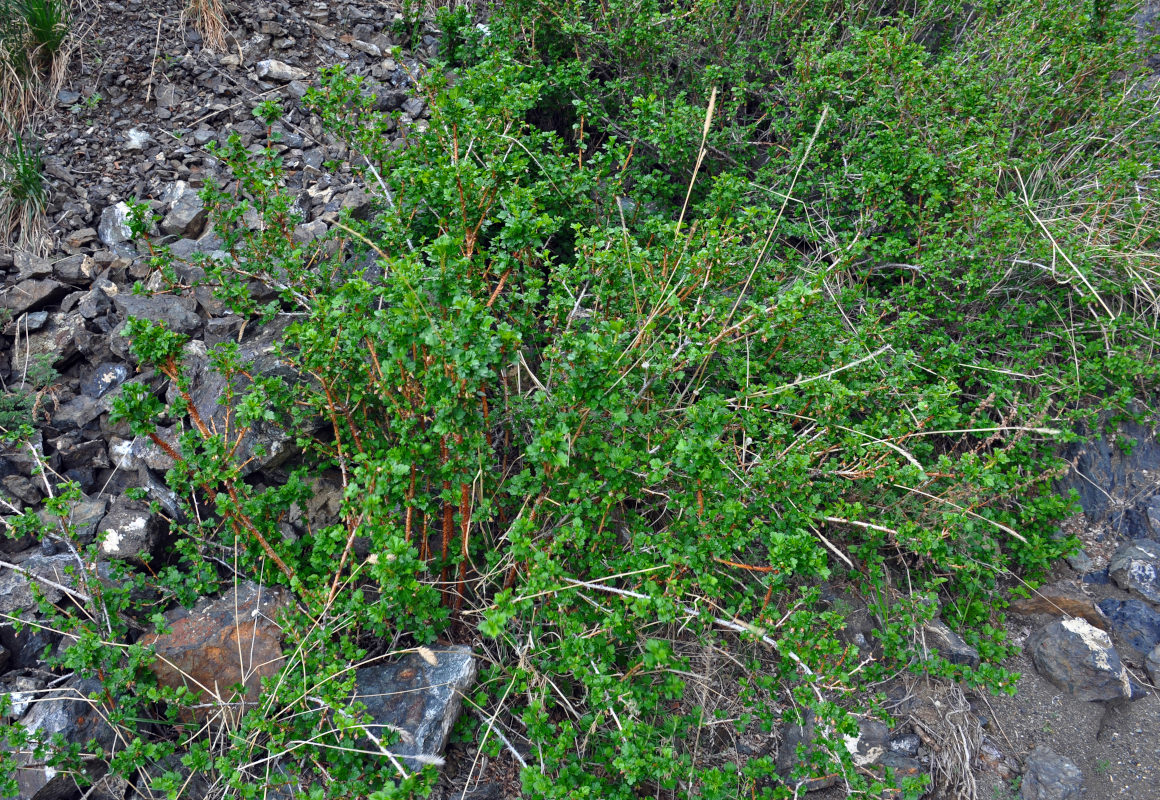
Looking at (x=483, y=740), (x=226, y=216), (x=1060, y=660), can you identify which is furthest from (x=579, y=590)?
(x=1060, y=660)

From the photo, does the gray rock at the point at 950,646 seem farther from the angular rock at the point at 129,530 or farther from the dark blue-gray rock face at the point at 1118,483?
the angular rock at the point at 129,530

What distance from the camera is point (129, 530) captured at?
2.64 m

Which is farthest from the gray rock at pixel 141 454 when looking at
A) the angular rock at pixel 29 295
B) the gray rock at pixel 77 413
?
the angular rock at pixel 29 295

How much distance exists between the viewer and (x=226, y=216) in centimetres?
294

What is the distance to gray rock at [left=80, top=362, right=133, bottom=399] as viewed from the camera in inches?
126

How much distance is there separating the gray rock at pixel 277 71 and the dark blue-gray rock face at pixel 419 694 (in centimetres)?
389

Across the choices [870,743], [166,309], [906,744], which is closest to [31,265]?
[166,309]

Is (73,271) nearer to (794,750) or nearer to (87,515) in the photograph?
(87,515)

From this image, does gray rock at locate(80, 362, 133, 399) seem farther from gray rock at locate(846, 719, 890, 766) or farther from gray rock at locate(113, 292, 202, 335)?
gray rock at locate(846, 719, 890, 766)

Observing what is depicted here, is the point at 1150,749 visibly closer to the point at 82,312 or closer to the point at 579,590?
the point at 579,590

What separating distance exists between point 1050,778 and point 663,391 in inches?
86.5

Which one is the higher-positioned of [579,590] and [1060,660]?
[579,590]

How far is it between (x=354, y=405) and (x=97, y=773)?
1365 mm

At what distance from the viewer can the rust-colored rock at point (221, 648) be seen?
2.32 metres
